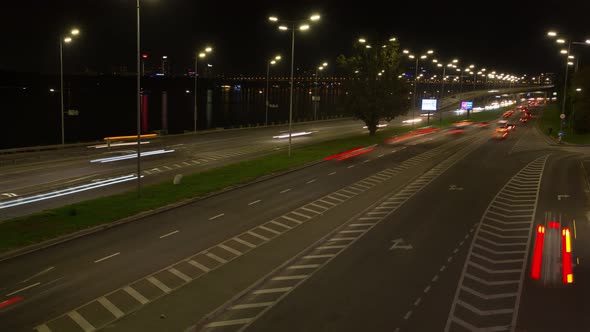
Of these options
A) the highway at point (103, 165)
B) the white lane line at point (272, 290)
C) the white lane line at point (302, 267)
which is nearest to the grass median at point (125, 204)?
the highway at point (103, 165)

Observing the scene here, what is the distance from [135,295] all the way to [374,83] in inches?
1967

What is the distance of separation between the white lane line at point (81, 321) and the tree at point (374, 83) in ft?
165

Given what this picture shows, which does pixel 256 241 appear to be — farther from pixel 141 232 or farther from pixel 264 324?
pixel 264 324

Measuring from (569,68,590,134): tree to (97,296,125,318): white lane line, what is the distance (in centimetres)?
6856

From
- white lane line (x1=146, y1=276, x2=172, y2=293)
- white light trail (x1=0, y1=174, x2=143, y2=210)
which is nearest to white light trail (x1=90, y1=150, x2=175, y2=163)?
white light trail (x1=0, y1=174, x2=143, y2=210)

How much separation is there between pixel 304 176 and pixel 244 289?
66.3ft

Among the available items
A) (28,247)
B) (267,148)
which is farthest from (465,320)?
(267,148)

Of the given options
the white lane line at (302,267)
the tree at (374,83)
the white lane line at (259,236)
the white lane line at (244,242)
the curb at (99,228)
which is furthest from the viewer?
the tree at (374,83)

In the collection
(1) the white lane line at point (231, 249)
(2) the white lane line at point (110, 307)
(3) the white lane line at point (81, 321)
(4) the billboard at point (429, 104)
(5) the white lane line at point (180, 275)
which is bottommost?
(3) the white lane line at point (81, 321)

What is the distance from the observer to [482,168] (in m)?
41.3

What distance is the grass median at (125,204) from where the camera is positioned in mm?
20477

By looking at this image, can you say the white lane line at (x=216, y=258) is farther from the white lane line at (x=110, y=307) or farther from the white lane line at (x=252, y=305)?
the white lane line at (x=110, y=307)

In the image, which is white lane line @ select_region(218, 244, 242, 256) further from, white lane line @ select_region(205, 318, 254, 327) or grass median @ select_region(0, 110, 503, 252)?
grass median @ select_region(0, 110, 503, 252)

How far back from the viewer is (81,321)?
13.6 meters
